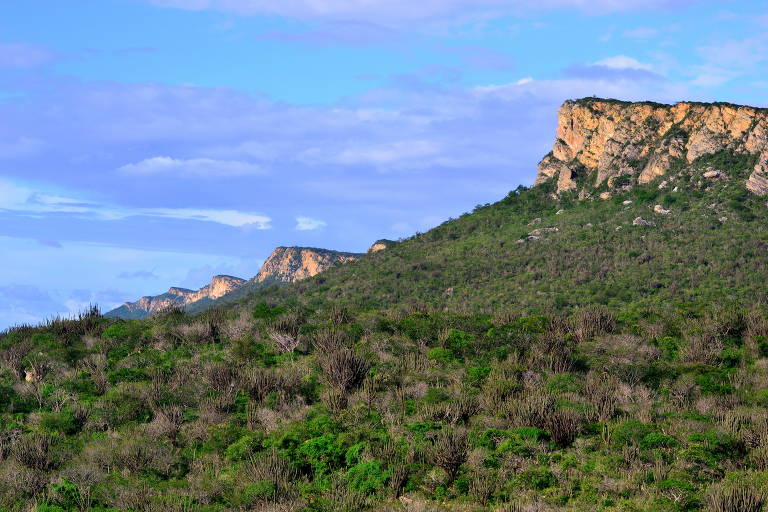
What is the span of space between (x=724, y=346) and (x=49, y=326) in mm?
30020

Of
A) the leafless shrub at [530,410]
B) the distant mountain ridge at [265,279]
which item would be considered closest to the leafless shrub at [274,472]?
the leafless shrub at [530,410]

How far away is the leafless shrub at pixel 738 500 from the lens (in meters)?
15.6

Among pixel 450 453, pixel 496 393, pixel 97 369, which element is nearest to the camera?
pixel 450 453

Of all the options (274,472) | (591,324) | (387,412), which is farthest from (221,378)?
(591,324)

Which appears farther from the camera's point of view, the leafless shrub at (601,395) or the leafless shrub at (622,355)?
the leafless shrub at (622,355)

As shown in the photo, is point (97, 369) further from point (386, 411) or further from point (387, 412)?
point (387, 412)

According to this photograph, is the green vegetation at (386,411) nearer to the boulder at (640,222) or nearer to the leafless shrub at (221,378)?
the leafless shrub at (221,378)

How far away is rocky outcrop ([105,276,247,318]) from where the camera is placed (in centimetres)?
17850

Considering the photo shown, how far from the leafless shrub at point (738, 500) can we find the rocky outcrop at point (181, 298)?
531 feet

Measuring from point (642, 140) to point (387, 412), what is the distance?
87.8 m

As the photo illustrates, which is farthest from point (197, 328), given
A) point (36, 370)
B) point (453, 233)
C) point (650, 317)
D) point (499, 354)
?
point (453, 233)

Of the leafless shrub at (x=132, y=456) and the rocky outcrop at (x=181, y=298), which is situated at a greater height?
the rocky outcrop at (x=181, y=298)

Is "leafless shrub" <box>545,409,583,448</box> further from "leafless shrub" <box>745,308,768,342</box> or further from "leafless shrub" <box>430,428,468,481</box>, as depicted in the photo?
"leafless shrub" <box>745,308,768,342</box>

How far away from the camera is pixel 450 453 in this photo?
19688mm
